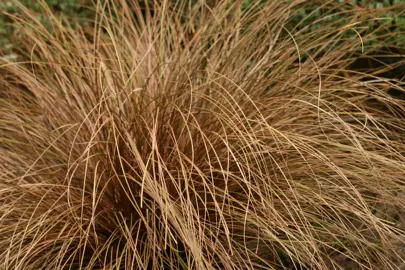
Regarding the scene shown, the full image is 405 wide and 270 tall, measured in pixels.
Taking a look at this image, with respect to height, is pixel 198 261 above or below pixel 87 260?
above

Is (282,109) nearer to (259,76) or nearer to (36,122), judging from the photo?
(259,76)

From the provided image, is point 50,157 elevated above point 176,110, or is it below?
below

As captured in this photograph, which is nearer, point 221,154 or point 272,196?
point 272,196

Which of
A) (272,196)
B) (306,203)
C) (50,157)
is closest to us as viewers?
(272,196)

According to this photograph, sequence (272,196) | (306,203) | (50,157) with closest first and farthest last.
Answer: (272,196) → (306,203) → (50,157)

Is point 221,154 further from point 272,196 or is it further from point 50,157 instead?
point 50,157

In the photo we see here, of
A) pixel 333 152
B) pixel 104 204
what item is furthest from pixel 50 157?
pixel 333 152

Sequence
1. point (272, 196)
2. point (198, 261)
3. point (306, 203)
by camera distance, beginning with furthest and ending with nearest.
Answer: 1. point (306, 203)
2. point (272, 196)
3. point (198, 261)

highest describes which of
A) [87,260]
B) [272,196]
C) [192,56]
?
[192,56]

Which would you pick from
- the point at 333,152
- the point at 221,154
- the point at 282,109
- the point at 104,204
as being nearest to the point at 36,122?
the point at 104,204
